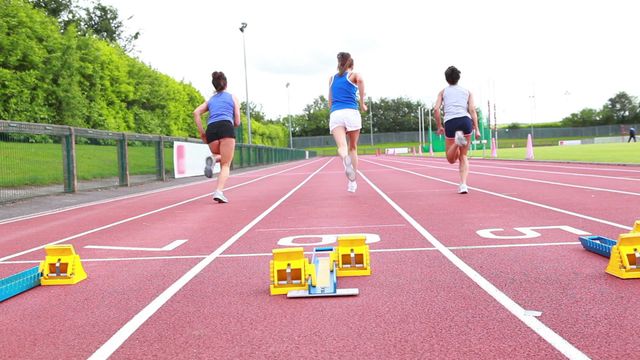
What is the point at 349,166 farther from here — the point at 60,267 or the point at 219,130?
the point at 60,267

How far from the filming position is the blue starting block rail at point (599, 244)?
4355 mm

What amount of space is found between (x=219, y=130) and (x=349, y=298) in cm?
674

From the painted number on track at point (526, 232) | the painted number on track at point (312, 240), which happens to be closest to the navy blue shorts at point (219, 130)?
the painted number on track at point (312, 240)

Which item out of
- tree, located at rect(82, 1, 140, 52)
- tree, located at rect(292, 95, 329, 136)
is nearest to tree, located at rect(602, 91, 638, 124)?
tree, located at rect(292, 95, 329, 136)

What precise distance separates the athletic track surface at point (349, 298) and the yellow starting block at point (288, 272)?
0.11 metres

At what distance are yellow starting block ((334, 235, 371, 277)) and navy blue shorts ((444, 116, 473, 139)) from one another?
6.29 m

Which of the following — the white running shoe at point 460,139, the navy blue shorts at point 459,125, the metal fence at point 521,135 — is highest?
the metal fence at point 521,135

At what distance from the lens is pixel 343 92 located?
30.9 feet

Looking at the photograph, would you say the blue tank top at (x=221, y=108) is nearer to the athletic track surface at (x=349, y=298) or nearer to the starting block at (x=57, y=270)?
the athletic track surface at (x=349, y=298)

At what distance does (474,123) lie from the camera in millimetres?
10016

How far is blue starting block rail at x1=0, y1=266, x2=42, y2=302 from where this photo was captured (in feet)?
12.5

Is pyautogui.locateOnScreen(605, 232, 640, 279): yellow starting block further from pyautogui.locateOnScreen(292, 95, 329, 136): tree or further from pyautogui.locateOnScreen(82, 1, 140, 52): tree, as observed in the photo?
pyautogui.locateOnScreen(292, 95, 329, 136): tree

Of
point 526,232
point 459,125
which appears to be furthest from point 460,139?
point 526,232

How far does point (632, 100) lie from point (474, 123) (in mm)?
155923
